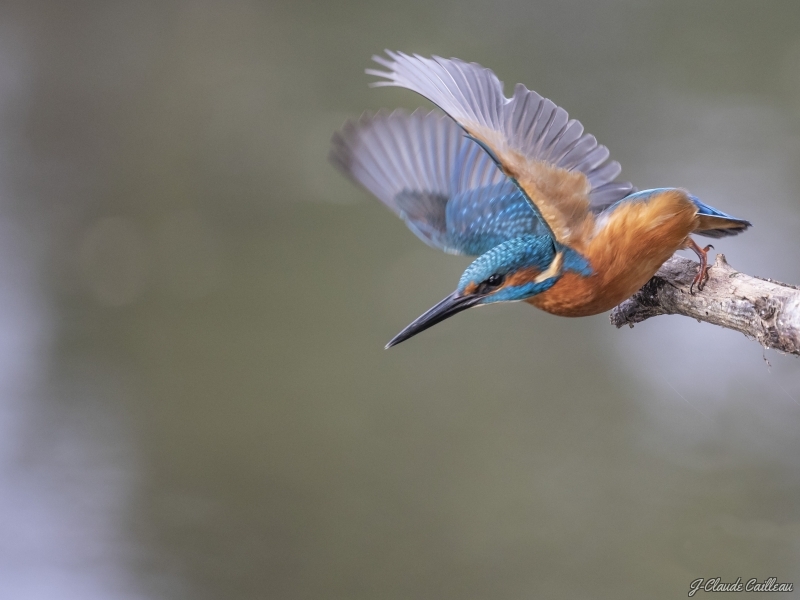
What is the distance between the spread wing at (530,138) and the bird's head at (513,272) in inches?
1.6

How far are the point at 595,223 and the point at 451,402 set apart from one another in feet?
5.72

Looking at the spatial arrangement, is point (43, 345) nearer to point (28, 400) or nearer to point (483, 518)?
point (28, 400)

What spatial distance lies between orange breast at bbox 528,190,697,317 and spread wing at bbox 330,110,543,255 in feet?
1.49

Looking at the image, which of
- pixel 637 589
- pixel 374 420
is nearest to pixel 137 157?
pixel 374 420

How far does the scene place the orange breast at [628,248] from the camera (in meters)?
1.57

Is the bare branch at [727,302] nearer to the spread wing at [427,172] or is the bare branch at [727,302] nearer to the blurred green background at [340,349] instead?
the spread wing at [427,172]

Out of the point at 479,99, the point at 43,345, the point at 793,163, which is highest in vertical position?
the point at 43,345

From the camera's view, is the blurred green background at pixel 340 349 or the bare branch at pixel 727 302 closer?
the bare branch at pixel 727 302

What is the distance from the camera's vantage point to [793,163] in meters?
3.71
